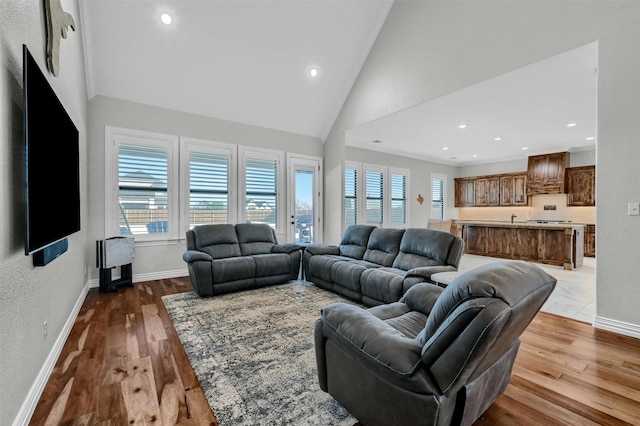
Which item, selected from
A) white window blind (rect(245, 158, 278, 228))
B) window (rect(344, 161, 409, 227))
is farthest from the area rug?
window (rect(344, 161, 409, 227))

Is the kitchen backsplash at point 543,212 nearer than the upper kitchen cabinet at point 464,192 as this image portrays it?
Yes

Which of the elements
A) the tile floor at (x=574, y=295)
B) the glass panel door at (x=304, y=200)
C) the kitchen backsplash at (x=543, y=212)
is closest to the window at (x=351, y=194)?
the glass panel door at (x=304, y=200)

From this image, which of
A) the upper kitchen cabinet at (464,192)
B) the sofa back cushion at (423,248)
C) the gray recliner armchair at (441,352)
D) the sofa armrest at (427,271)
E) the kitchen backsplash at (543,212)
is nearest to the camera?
the gray recliner armchair at (441,352)

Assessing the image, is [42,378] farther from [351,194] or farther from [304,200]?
[351,194]

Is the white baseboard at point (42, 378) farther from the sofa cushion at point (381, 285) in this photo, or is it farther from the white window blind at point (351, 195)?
the white window blind at point (351, 195)

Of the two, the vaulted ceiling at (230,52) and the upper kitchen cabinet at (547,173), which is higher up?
the vaulted ceiling at (230,52)

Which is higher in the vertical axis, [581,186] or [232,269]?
[581,186]

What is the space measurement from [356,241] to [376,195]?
3.78 m

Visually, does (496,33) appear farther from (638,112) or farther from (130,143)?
(130,143)

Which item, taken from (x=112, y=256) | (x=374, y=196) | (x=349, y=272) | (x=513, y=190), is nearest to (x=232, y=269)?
(x=349, y=272)

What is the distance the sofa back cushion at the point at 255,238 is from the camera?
4.70m

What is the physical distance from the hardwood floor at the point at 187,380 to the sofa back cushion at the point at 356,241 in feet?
7.07

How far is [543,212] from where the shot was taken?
Answer: 8258 millimetres

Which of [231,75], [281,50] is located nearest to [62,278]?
[231,75]
